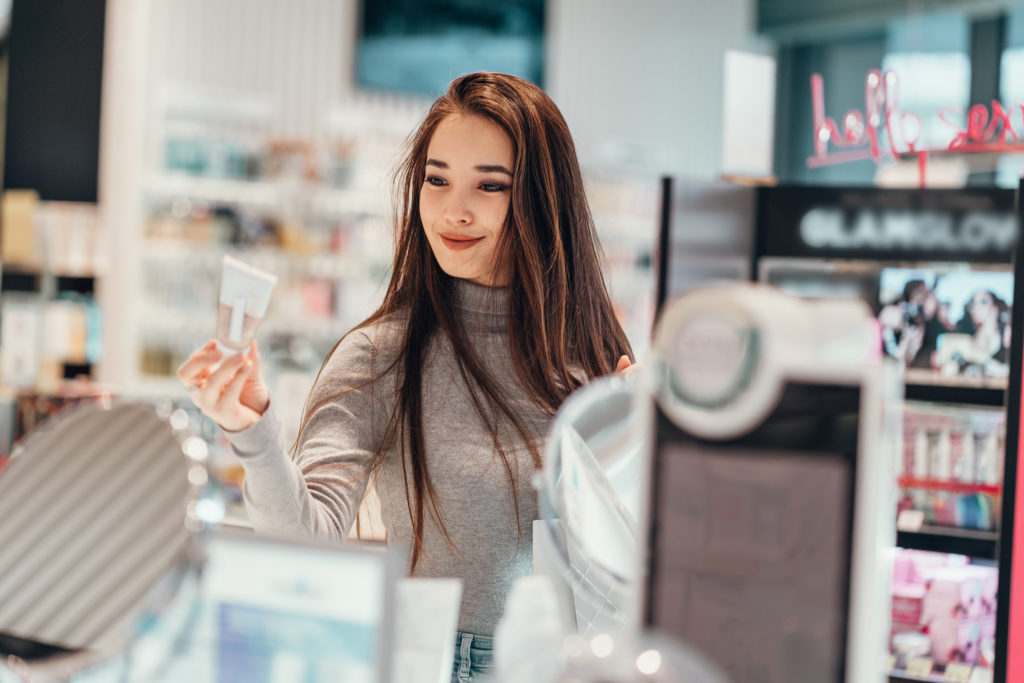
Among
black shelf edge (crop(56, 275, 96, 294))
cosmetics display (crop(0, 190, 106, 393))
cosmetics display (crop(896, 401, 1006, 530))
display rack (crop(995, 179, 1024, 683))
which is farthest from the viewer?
black shelf edge (crop(56, 275, 96, 294))

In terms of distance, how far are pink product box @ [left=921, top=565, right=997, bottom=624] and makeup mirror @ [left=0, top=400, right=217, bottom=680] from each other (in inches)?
83.7

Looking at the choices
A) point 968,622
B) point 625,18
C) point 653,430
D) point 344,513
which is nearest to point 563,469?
point 653,430

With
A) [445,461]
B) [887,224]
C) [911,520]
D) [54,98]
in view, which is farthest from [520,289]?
[54,98]

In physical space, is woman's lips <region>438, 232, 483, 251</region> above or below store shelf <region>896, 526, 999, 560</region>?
above

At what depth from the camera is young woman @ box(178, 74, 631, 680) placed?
1.59 m

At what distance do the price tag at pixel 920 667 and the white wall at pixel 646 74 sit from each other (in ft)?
17.9

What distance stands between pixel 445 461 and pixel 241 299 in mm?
654

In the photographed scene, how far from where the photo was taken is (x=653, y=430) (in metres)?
0.83

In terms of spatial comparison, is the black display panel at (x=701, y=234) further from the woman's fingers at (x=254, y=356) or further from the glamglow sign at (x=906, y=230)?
the woman's fingers at (x=254, y=356)

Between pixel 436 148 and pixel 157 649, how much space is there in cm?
90

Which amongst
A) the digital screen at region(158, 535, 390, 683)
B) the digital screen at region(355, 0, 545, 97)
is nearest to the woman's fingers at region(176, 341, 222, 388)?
the digital screen at region(158, 535, 390, 683)

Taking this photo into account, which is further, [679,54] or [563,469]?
[679,54]

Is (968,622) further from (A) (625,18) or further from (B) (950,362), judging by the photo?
(A) (625,18)

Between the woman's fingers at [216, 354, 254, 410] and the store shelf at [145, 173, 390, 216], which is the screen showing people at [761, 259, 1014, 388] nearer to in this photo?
the woman's fingers at [216, 354, 254, 410]
